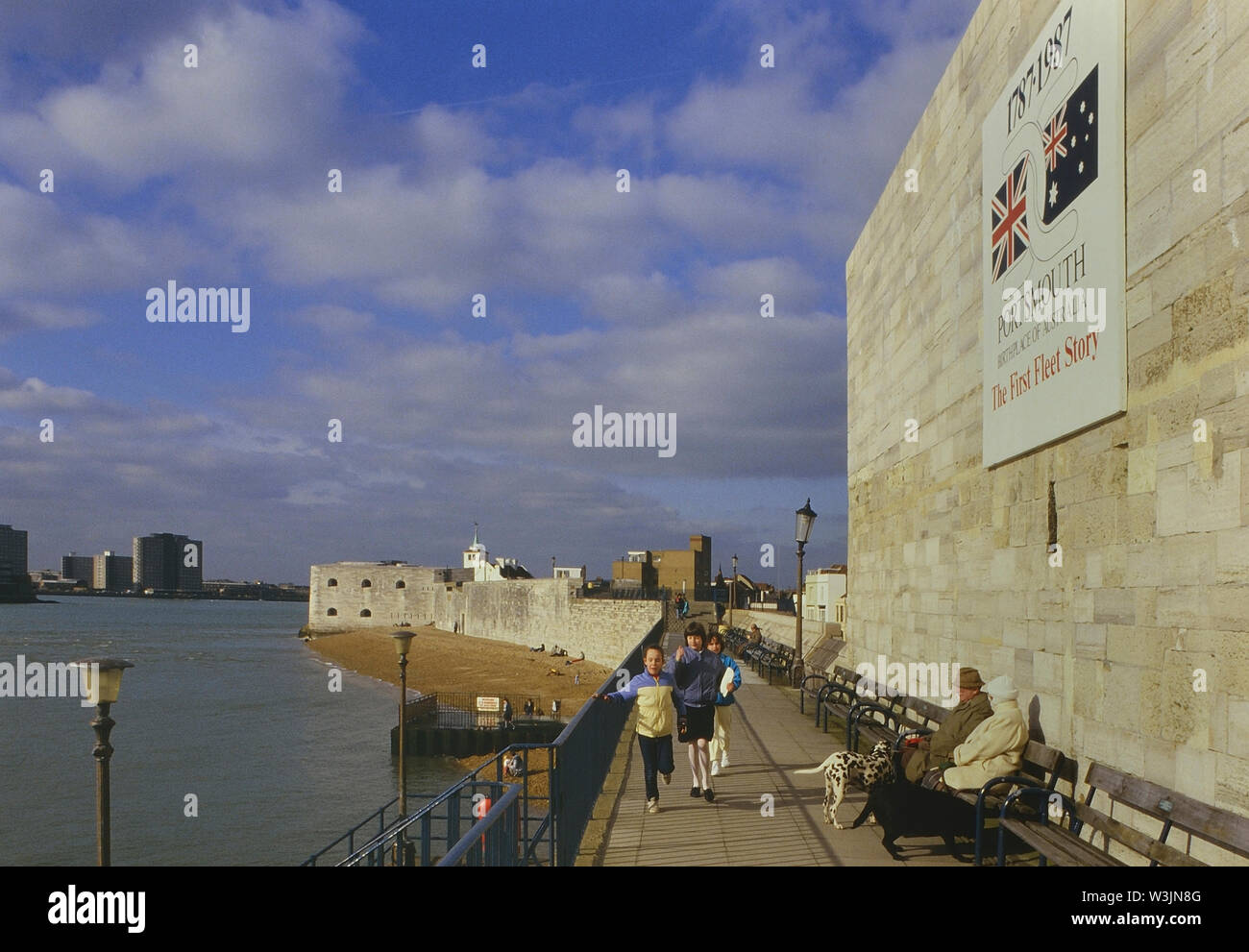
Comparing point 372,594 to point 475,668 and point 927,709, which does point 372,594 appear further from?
point 927,709

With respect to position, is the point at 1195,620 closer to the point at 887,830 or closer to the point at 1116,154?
the point at 887,830

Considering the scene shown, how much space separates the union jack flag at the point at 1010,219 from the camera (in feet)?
29.1

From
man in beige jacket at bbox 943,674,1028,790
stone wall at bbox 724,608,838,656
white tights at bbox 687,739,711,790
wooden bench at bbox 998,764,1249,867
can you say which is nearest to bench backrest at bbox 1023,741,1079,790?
man in beige jacket at bbox 943,674,1028,790

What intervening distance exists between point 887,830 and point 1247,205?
4.30 meters

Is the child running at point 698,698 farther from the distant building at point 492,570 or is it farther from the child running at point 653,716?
the distant building at point 492,570

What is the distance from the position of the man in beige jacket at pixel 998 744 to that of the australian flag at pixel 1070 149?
3737 millimetres

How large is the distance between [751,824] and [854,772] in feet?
2.94

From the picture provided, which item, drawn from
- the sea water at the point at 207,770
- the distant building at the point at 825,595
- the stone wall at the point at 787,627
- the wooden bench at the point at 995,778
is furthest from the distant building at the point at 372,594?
the wooden bench at the point at 995,778

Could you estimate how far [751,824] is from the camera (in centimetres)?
769

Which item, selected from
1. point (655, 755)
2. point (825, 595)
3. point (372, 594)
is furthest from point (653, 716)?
point (372, 594)

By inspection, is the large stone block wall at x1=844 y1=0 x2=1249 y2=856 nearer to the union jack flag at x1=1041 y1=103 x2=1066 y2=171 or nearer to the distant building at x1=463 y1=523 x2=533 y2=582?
the union jack flag at x1=1041 y1=103 x2=1066 y2=171

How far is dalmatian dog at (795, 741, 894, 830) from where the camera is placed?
722cm
